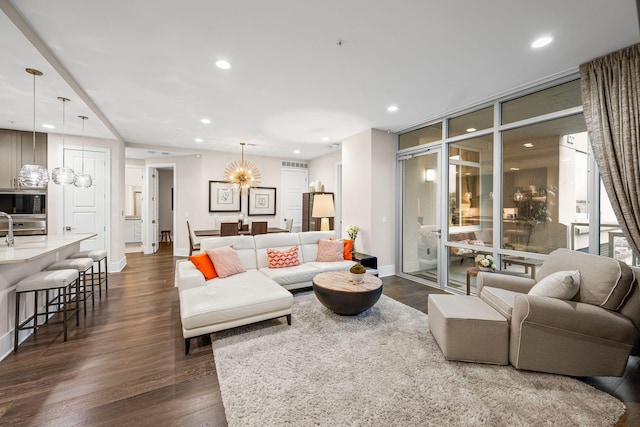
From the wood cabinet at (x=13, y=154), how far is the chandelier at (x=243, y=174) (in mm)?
3517

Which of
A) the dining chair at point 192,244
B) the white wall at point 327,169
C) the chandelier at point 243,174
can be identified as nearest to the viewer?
the dining chair at point 192,244

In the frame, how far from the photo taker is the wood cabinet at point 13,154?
15.2ft

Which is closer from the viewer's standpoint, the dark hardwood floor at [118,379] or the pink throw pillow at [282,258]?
the dark hardwood floor at [118,379]

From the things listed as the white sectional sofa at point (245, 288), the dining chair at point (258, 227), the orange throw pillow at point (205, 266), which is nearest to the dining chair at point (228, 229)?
the dining chair at point (258, 227)

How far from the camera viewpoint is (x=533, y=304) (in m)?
2.10

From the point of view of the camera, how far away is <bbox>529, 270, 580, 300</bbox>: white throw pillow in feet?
7.18

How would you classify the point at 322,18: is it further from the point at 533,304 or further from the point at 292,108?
the point at 533,304

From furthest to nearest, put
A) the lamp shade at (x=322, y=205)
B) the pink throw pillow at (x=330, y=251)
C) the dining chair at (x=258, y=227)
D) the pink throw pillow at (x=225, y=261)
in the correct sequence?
the dining chair at (x=258, y=227)
the lamp shade at (x=322, y=205)
the pink throw pillow at (x=330, y=251)
the pink throw pillow at (x=225, y=261)

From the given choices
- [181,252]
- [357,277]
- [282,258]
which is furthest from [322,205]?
[181,252]

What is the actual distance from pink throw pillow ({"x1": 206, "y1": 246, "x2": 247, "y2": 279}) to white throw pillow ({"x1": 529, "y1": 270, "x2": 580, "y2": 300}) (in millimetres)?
3293

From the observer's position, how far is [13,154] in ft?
15.4

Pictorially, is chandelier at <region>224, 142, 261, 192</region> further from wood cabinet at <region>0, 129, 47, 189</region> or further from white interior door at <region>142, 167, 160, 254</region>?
wood cabinet at <region>0, 129, 47, 189</region>

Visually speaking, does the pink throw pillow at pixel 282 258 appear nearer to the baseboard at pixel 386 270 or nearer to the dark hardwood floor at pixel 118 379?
the dark hardwood floor at pixel 118 379

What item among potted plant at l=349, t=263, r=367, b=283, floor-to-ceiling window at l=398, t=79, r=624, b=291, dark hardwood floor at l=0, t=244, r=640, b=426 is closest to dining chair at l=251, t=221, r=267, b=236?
dark hardwood floor at l=0, t=244, r=640, b=426
